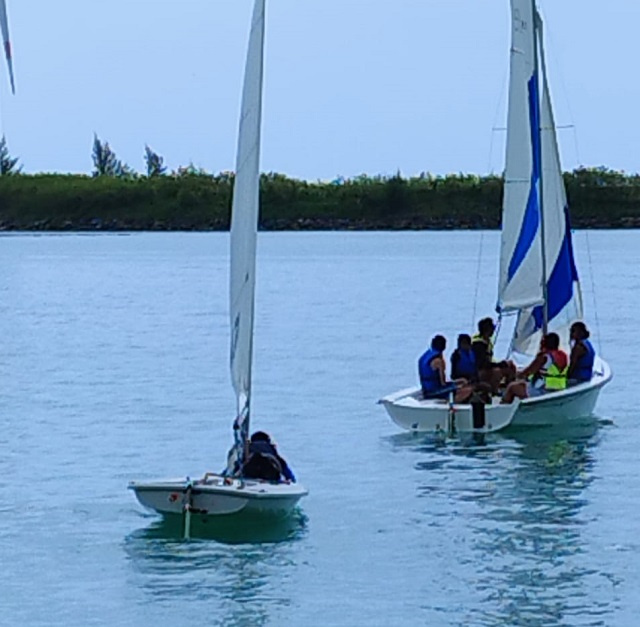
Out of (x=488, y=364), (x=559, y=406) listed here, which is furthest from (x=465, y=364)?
(x=559, y=406)

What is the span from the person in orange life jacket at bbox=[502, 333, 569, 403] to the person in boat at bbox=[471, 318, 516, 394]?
0.32 meters

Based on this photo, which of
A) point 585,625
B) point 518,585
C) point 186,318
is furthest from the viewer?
point 186,318

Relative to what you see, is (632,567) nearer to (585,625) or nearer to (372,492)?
(585,625)

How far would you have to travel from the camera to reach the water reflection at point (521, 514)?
1830cm

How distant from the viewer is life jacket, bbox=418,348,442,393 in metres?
26.2

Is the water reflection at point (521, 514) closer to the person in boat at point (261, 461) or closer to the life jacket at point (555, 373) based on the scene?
the life jacket at point (555, 373)

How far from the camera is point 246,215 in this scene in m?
18.9

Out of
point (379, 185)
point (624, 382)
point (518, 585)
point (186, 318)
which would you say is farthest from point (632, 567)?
point (379, 185)

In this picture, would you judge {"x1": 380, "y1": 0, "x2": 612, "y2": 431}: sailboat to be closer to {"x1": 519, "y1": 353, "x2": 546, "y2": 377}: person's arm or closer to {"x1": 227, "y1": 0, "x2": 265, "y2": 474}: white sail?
{"x1": 519, "y1": 353, "x2": 546, "y2": 377}: person's arm

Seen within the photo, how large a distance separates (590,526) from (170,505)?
5.13m

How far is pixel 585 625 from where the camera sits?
17438mm

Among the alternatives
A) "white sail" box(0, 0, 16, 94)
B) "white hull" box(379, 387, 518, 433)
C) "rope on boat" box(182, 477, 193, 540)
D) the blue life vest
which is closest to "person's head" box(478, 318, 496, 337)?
the blue life vest

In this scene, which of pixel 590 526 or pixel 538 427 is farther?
pixel 538 427

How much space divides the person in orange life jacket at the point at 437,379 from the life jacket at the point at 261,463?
640 cm
